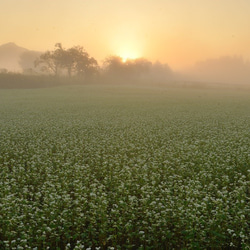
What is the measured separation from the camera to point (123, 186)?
40.8 feet

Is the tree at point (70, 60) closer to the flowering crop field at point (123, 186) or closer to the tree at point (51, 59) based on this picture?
the tree at point (51, 59)

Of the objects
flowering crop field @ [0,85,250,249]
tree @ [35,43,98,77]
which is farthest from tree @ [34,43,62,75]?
flowering crop field @ [0,85,250,249]

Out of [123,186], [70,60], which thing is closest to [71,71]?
[70,60]

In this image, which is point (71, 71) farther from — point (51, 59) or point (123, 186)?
point (123, 186)

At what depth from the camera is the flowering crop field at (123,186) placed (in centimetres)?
935

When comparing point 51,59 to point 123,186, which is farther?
point 51,59

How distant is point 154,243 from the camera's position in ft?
30.3

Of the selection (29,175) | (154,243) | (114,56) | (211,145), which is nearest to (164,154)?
(211,145)

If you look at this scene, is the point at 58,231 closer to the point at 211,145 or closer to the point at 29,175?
the point at 29,175

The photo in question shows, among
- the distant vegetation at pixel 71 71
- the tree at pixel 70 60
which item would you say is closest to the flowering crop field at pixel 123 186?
the distant vegetation at pixel 71 71

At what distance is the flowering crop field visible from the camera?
30.7ft

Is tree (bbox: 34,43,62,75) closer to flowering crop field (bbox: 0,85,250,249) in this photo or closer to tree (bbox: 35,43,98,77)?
tree (bbox: 35,43,98,77)

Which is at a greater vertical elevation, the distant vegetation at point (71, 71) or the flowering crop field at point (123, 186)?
the distant vegetation at point (71, 71)

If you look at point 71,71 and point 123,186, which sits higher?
point 71,71
